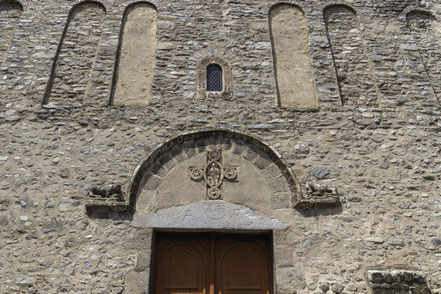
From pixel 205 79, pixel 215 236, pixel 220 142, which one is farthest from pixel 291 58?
pixel 215 236

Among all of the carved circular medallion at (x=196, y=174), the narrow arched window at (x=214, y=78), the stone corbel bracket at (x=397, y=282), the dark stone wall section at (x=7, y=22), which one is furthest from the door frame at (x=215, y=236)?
the dark stone wall section at (x=7, y=22)

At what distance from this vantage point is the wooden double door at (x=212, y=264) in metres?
5.43

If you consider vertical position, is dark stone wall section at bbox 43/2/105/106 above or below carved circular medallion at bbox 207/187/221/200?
above

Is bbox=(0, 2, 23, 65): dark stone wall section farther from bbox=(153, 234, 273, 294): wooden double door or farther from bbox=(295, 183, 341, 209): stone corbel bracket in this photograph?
bbox=(295, 183, 341, 209): stone corbel bracket

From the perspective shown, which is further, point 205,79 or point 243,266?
point 205,79

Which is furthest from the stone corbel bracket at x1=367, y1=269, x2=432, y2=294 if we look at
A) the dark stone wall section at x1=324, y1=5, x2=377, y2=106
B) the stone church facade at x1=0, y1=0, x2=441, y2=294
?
the dark stone wall section at x1=324, y1=5, x2=377, y2=106

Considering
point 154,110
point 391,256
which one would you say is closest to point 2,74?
point 154,110

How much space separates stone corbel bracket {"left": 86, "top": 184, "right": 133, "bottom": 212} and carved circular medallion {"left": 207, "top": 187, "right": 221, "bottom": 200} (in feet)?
3.67

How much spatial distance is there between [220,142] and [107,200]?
1.87m

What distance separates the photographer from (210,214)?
220 inches

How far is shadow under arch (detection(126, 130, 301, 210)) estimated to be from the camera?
5680 mm

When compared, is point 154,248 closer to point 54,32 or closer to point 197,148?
point 197,148

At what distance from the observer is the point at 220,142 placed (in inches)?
242

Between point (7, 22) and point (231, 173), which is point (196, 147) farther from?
point (7, 22)
